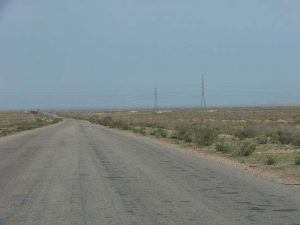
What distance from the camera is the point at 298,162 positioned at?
21.9m

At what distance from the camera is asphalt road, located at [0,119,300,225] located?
10102 mm

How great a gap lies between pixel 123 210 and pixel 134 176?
6.48 metres

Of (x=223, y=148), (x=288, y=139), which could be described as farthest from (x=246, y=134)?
(x=223, y=148)

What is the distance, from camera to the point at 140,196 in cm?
1298

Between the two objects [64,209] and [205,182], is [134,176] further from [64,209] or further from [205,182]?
[64,209]

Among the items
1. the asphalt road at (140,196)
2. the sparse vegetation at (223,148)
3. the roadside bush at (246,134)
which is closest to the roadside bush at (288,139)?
the roadside bush at (246,134)

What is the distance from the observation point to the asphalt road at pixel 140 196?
10.1 meters

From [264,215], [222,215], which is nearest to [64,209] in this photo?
[222,215]

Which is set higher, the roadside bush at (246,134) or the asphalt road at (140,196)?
the asphalt road at (140,196)

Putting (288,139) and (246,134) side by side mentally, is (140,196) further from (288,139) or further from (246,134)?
(246,134)

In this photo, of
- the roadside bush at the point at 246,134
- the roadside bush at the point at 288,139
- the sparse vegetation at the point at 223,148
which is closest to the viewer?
the sparse vegetation at the point at 223,148

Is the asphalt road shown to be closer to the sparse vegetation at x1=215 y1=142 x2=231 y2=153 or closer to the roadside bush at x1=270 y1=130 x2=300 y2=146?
the sparse vegetation at x1=215 y1=142 x2=231 y2=153

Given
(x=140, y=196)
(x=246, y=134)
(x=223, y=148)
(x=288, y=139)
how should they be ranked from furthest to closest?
(x=246, y=134) < (x=288, y=139) < (x=223, y=148) < (x=140, y=196)

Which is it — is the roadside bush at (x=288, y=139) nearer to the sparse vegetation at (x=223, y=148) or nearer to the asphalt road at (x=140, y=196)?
the sparse vegetation at (x=223, y=148)
